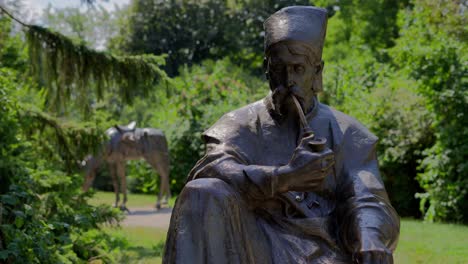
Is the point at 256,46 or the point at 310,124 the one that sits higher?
the point at 256,46

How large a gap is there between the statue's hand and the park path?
866cm

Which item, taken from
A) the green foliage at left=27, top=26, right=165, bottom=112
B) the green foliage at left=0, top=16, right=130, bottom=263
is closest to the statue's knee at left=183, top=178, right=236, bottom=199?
the green foliage at left=0, top=16, right=130, bottom=263

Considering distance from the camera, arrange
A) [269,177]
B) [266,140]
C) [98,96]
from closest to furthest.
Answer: [269,177] → [266,140] → [98,96]

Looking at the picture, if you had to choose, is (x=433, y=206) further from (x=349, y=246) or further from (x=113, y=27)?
(x=113, y=27)

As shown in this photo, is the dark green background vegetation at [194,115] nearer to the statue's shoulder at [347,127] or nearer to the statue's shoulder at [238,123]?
the statue's shoulder at [238,123]

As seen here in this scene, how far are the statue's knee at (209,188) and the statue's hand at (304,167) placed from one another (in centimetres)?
29

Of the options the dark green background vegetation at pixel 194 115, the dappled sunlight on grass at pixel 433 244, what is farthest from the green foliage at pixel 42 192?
the dappled sunlight on grass at pixel 433 244

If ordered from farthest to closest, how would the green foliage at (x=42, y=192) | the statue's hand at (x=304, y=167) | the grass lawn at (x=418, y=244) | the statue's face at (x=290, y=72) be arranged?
1. the grass lawn at (x=418, y=244)
2. the green foliage at (x=42, y=192)
3. the statue's face at (x=290, y=72)
4. the statue's hand at (x=304, y=167)

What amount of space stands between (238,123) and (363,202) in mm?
889

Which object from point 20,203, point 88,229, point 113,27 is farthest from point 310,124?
point 113,27

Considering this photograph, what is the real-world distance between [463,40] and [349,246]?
429 inches

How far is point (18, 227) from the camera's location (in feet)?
22.1

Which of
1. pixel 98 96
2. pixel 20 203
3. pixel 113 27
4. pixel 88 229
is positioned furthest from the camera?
pixel 113 27

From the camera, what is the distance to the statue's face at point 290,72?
168 inches
